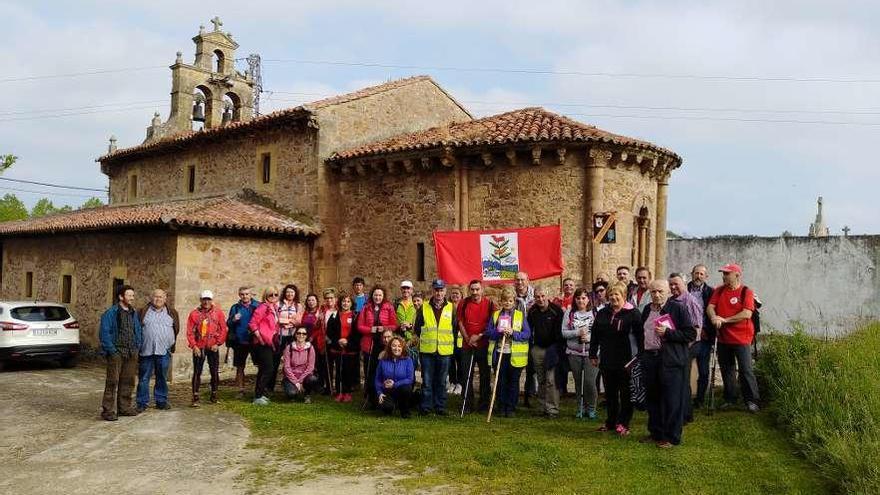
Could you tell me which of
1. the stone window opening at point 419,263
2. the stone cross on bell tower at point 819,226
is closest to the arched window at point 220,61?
the stone window opening at point 419,263

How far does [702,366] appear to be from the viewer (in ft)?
31.0

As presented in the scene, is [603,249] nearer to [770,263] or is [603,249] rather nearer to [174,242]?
[174,242]

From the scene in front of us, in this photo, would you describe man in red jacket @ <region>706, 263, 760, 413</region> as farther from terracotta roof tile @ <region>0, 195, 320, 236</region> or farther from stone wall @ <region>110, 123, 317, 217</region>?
stone wall @ <region>110, 123, 317, 217</region>

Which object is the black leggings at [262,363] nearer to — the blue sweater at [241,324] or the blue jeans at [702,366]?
the blue sweater at [241,324]

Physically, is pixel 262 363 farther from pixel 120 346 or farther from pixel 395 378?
pixel 395 378

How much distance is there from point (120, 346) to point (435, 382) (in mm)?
4273

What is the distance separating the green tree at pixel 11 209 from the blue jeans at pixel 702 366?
4694 centimetres

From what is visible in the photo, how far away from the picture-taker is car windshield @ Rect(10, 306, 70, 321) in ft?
47.0

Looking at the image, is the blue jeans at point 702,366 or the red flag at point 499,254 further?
the red flag at point 499,254

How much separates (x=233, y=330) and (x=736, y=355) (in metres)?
7.36

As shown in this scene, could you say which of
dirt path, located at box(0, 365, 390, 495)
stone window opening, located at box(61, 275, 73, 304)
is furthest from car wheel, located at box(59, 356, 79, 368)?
dirt path, located at box(0, 365, 390, 495)

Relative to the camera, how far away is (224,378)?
13.5 meters

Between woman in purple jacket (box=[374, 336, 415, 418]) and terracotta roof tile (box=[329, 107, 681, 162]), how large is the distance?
560cm

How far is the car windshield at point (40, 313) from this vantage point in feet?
47.0
